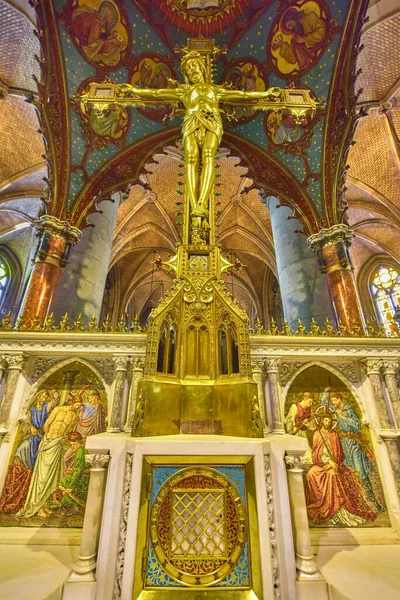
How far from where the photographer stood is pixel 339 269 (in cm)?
782

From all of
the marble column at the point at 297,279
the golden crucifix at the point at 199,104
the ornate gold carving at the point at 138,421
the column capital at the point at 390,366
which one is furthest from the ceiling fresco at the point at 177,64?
the ornate gold carving at the point at 138,421

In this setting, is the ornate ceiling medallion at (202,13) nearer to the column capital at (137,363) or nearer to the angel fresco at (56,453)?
the column capital at (137,363)

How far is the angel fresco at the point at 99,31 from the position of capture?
7355mm

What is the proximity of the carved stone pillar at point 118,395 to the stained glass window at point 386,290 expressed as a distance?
15.6 meters

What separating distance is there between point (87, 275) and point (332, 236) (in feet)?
23.4

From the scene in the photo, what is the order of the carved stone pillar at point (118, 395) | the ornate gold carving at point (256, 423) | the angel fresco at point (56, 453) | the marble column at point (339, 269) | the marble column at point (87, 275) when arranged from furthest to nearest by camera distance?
the marble column at point (87, 275)
the marble column at point (339, 269)
the carved stone pillar at point (118, 395)
the angel fresco at point (56, 453)
the ornate gold carving at point (256, 423)

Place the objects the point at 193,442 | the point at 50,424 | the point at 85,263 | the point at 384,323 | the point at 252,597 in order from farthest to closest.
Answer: the point at 384,323
the point at 85,263
the point at 50,424
the point at 193,442
the point at 252,597

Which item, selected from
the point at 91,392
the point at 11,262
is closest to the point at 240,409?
the point at 91,392

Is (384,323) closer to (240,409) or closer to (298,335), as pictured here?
(298,335)

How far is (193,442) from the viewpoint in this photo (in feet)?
6.19

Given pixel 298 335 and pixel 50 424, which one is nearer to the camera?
pixel 50 424

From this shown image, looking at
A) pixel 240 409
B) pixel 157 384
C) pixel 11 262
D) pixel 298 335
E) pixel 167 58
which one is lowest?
pixel 240 409

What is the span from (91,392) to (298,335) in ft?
8.68

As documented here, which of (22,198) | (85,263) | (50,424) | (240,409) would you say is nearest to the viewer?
(240,409)
